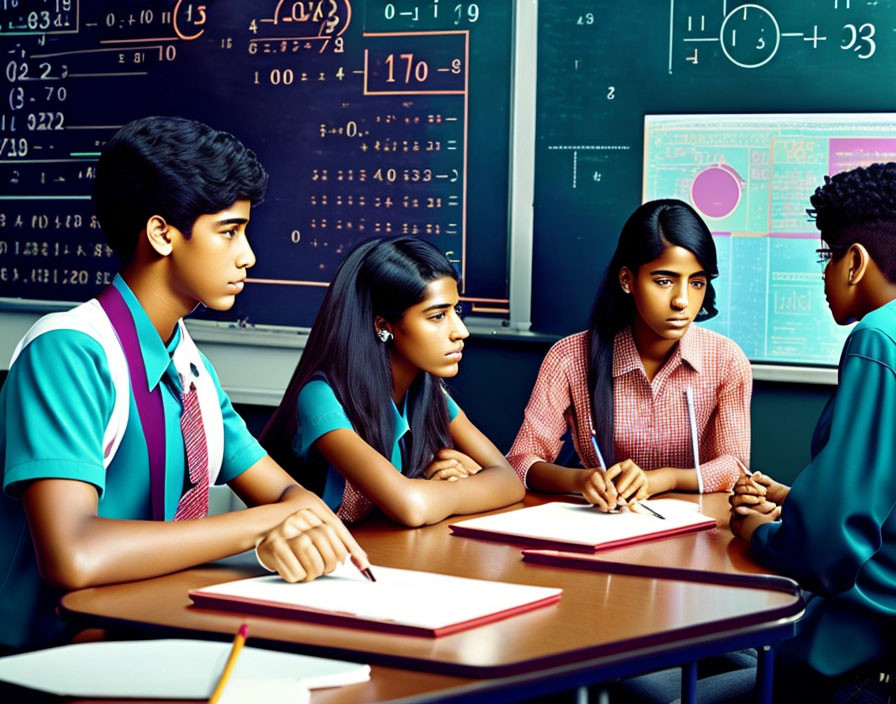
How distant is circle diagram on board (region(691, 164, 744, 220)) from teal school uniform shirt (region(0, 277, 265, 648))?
2.18 m

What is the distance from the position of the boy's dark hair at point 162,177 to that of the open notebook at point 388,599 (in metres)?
0.58

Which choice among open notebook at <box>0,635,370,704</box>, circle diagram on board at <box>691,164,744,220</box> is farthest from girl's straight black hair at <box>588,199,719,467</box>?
open notebook at <box>0,635,370,704</box>

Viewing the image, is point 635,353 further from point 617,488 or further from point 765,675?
point 765,675

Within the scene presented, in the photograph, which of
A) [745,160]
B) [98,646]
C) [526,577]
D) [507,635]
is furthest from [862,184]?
[745,160]

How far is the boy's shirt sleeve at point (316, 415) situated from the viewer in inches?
84.3

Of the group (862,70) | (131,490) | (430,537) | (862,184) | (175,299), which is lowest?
(430,537)

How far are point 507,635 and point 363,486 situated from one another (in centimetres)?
83

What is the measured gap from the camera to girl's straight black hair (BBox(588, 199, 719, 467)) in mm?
2654

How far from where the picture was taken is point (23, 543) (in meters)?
1.56

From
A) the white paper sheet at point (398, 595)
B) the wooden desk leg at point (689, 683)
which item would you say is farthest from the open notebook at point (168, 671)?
the wooden desk leg at point (689, 683)

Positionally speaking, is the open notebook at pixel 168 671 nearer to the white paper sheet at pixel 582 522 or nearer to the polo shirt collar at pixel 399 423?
the white paper sheet at pixel 582 522

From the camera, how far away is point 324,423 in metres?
2.14

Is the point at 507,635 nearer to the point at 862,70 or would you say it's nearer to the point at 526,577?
the point at 526,577

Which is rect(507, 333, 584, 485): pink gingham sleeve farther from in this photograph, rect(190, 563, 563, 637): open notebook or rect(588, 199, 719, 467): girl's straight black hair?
rect(190, 563, 563, 637): open notebook
